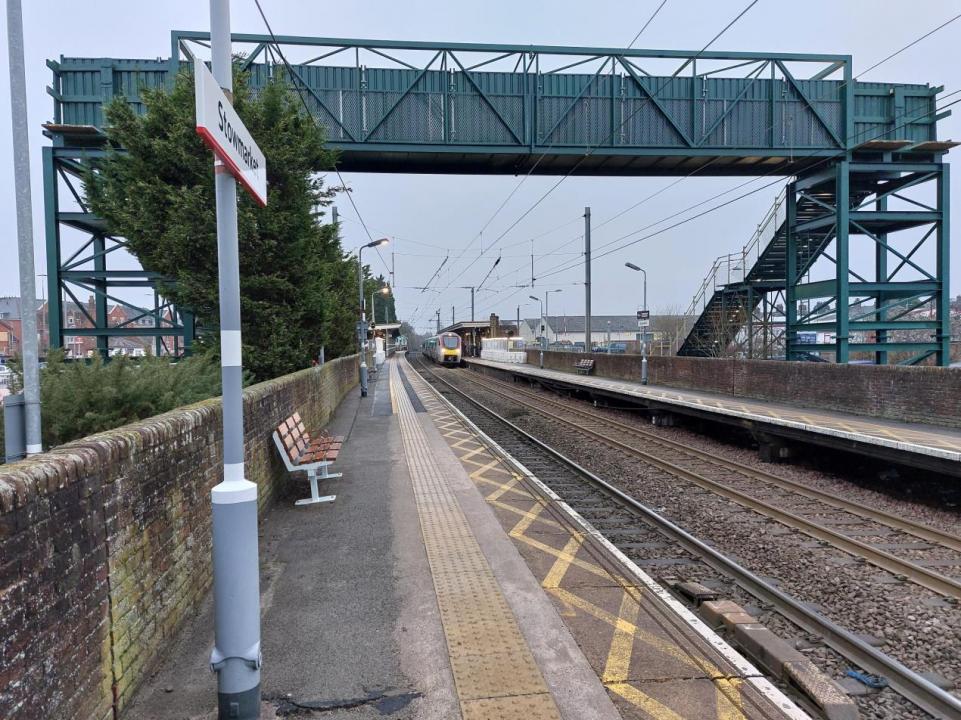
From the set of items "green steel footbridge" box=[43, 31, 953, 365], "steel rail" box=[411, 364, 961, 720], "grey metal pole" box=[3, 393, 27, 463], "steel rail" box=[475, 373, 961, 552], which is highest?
"green steel footbridge" box=[43, 31, 953, 365]

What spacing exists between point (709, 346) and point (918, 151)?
11.8 metres

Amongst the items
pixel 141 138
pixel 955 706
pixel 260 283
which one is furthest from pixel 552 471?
pixel 141 138

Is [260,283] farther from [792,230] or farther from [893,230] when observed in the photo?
[893,230]

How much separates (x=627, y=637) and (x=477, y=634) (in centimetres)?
102

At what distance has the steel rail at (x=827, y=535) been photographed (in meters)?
5.59

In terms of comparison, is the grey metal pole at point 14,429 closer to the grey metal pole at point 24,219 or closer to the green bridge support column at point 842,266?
the grey metal pole at point 24,219

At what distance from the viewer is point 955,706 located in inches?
141

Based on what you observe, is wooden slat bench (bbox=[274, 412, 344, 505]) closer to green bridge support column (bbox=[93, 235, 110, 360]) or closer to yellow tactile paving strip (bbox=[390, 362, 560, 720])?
yellow tactile paving strip (bbox=[390, 362, 560, 720])

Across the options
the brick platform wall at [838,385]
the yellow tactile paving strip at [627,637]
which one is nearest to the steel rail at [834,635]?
the yellow tactile paving strip at [627,637]

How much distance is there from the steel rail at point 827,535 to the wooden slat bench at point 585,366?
54.4 feet

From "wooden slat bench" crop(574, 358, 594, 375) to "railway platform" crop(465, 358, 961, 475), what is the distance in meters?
9.98

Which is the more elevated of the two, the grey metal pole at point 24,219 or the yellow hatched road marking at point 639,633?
the grey metal pole at point 24,219

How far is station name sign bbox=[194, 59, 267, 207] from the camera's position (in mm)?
2590

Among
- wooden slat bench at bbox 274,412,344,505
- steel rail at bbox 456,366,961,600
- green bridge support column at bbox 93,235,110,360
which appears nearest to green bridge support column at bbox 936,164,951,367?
steel rail at bbox 456,366,961,600
